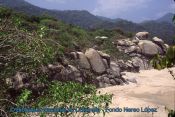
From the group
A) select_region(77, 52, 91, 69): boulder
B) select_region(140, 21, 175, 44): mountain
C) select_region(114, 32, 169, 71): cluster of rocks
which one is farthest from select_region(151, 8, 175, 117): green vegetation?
select_region(140, 21, 175, 44): mountain

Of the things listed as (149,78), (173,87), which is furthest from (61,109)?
(149,78)

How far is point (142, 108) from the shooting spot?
65.2ft

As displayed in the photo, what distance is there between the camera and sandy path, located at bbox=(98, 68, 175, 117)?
66.3 ft

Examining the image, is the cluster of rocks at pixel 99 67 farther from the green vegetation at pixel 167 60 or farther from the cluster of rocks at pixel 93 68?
the green vegetation at pixel 167 60

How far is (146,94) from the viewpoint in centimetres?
2572

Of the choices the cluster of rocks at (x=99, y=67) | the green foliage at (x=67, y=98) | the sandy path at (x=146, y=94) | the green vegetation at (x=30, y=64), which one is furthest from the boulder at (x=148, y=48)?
the green foliage at (x=67, y=98)

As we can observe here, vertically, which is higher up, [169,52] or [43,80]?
[169,52]

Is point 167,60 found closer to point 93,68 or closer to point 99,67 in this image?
point 93,68

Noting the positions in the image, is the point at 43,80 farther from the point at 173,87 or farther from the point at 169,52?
the point at 173,87

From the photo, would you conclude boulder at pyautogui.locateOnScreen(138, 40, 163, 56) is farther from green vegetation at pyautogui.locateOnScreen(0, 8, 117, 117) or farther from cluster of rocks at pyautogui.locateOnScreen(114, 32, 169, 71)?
green vegetation at pyautogui.locateOnScreen(0, 8, 117, 117)

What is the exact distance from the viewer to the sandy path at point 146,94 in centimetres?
2022

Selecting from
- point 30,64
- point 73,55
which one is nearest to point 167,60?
point 30,64

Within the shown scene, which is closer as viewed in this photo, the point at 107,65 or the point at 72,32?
the point at 107,65

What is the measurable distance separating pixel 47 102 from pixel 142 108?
37.7 feet
